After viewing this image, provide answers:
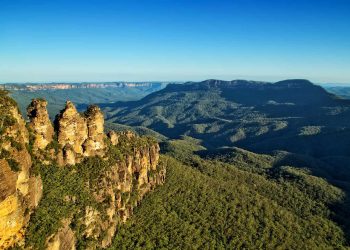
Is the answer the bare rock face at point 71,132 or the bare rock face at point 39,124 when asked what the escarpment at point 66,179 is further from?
the bare rock face at point 39,124

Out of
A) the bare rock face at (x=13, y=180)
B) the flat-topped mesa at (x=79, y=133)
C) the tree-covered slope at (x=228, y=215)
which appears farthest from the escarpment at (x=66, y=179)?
the tree-covered slope at (x=228, y=215)

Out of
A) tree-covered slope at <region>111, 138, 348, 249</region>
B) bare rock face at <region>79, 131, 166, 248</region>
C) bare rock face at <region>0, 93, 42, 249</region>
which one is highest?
bare rock face at <region>0, 93, 42, 249</region>

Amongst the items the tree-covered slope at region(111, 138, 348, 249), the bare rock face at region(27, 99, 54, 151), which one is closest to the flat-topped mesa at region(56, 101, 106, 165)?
the bare rock face at region(27, 99, 54, 151)

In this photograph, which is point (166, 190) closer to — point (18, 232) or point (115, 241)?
point (115, 241)

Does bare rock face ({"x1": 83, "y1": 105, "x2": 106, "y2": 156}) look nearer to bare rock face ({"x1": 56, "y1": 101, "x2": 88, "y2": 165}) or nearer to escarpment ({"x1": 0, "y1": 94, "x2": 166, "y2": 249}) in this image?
escarpment ({"x1": 0, "y1": 94, "x2": 166, "y2": 249})

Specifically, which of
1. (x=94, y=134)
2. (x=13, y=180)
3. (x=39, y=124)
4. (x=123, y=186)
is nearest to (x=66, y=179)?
(x=39, y=124)

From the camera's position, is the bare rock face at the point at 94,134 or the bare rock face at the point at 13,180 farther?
the bare rock face at the point at 94,134
